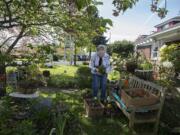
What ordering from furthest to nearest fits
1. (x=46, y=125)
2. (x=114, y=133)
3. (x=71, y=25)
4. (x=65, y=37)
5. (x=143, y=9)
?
(x=65, y=37), (x=71, y=25), (x=114, y=133), (x=143, y=9), (x=46, y=125)

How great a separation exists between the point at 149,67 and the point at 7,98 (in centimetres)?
666

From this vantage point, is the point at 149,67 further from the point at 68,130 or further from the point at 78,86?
the point at 68,130

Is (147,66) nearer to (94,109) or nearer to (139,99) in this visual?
(94,109)

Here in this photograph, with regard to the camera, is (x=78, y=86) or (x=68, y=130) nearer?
(x=68, y=130)

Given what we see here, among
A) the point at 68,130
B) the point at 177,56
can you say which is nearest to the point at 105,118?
the point at 68,130

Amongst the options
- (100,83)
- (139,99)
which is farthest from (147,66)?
(139,99)

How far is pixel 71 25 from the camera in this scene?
18.6ft

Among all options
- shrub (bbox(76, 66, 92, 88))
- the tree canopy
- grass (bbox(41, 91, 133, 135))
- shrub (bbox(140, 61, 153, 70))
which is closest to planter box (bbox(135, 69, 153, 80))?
shrub (bbox(140, 61, 153, 70))

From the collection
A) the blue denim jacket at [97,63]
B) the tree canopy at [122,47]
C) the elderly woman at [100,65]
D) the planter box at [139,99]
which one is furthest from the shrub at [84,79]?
the tree canopy at [122,47]

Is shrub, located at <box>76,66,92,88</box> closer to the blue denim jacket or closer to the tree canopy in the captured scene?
the blue denim jacket

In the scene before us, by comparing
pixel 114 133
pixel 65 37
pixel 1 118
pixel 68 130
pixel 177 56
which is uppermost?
pixel 65 37

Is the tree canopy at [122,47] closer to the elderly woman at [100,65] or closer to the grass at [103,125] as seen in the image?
the elderly woman at [100,65]

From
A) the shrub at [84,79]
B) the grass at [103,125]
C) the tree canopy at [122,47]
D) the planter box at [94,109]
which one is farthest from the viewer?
the tree canopy at [122,47]

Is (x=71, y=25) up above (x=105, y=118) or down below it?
above
